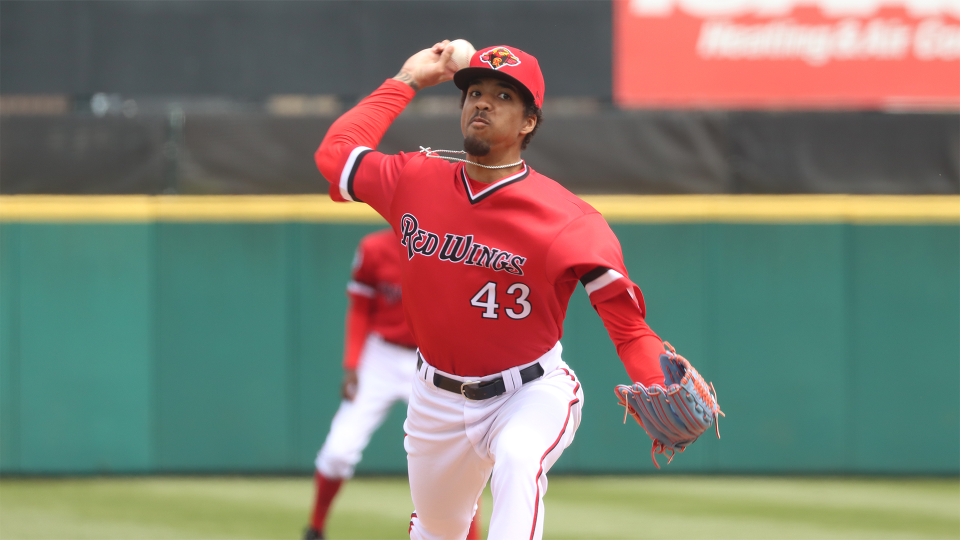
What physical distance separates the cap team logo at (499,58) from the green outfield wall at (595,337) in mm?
5014

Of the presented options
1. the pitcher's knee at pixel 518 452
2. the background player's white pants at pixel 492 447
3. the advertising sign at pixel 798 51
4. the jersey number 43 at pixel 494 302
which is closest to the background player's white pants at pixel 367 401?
the background player's white pants at pixel 492 447

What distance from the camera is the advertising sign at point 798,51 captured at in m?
8.45

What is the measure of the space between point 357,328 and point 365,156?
242 centimetres

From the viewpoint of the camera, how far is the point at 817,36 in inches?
333

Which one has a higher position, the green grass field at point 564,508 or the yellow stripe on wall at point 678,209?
the yellow stripe on wall at point 678,209

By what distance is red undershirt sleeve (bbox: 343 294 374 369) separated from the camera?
5832 mm

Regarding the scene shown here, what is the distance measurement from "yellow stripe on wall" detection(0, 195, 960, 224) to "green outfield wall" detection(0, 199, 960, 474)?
43 mm

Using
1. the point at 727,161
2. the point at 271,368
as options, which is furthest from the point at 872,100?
the point at 271,368

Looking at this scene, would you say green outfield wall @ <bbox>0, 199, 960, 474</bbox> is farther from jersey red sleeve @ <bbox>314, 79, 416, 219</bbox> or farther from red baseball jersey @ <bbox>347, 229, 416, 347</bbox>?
jersey red sleeve @ <bbox>314, 79, 416, 219</bbox>

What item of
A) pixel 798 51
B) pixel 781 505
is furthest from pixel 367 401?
pixel 798 51

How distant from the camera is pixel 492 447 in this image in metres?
3.41

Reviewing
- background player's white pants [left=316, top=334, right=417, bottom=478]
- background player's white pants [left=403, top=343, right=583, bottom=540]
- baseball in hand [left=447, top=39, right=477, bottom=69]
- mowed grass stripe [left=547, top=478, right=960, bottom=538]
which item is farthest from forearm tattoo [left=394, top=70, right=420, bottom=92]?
mowed grass stripe [left=547, top=478, right=960, bottom=538]

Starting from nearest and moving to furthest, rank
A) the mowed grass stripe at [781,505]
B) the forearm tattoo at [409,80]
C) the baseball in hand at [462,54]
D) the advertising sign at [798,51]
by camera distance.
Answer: the baseball in hand at [462,54] < the forearm tattoo at [409,80] < the mowed grass stripe at [781,505] < the advertising sign at [798,51]

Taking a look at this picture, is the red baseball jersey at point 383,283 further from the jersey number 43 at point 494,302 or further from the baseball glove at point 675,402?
the baseball glove at point 675,402
